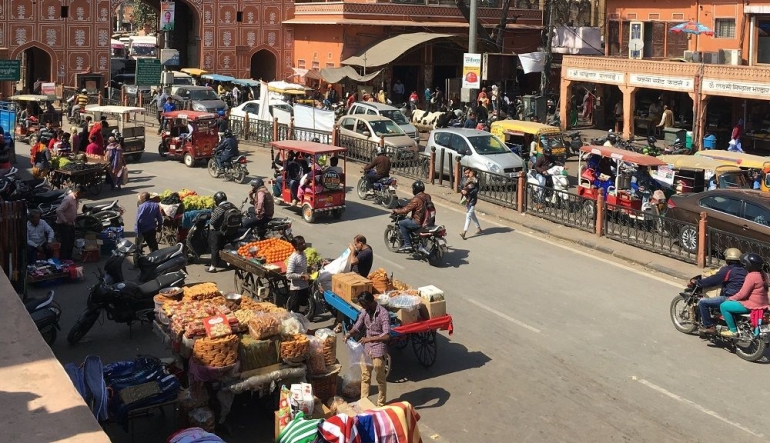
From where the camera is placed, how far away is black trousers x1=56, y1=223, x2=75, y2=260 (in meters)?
15.7

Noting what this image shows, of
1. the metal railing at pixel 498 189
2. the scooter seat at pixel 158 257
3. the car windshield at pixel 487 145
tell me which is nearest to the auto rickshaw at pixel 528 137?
the car windshield at pixel 487 145

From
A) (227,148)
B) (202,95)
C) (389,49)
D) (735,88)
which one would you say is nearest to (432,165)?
(227,148)

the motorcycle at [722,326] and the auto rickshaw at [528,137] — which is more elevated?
the auto rickshaw at [528,137]

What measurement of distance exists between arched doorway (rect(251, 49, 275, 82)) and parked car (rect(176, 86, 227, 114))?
12.3m

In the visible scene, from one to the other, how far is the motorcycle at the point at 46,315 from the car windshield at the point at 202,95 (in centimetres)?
2471

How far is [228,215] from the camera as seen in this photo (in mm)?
15047

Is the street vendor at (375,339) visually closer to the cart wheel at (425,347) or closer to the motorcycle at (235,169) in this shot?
A: the cart wheel at (425,347)

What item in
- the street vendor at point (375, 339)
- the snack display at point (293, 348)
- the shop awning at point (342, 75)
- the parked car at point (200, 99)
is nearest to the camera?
the snack display at point (293, 348)

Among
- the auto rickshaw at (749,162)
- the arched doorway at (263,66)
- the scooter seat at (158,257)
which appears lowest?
the scooter seat at (158,257)

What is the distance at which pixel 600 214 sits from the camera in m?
18.3

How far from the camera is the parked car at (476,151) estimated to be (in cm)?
2289

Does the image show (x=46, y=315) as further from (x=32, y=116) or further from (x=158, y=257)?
(x=32, y=116)

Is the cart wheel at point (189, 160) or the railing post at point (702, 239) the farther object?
the cart wheel at point (189, 160)

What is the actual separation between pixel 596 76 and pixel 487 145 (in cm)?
1085
